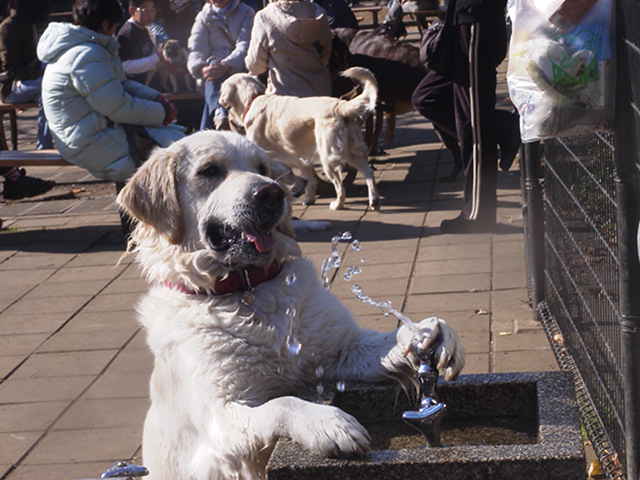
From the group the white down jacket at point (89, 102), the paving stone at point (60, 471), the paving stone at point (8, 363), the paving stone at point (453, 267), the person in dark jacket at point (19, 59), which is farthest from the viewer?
the person in dark jacket at point (19, 59)

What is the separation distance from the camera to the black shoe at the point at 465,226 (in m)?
8.09

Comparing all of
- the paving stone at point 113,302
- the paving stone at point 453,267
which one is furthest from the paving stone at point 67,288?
the paving stone at point 453,267

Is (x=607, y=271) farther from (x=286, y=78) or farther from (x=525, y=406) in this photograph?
(x=286, y=78)

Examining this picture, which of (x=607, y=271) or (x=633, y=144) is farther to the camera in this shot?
(x=607, y=271)

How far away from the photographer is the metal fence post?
18.5 ft

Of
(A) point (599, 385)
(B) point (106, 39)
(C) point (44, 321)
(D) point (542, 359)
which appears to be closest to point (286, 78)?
(B) point (106, 39)

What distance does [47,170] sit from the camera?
1332 cm

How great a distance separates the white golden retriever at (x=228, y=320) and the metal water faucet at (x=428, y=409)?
68 mm

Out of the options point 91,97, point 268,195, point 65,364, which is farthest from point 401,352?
point 91,97

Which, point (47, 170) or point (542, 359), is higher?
point (542, 359)

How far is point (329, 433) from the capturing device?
9.41ft

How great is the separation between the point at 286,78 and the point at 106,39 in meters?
2.04

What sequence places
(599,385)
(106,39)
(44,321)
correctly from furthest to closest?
(106,39) < (44,321) < (599,385)

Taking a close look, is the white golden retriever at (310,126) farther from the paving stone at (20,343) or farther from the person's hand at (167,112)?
the paving stone at (20,343)
